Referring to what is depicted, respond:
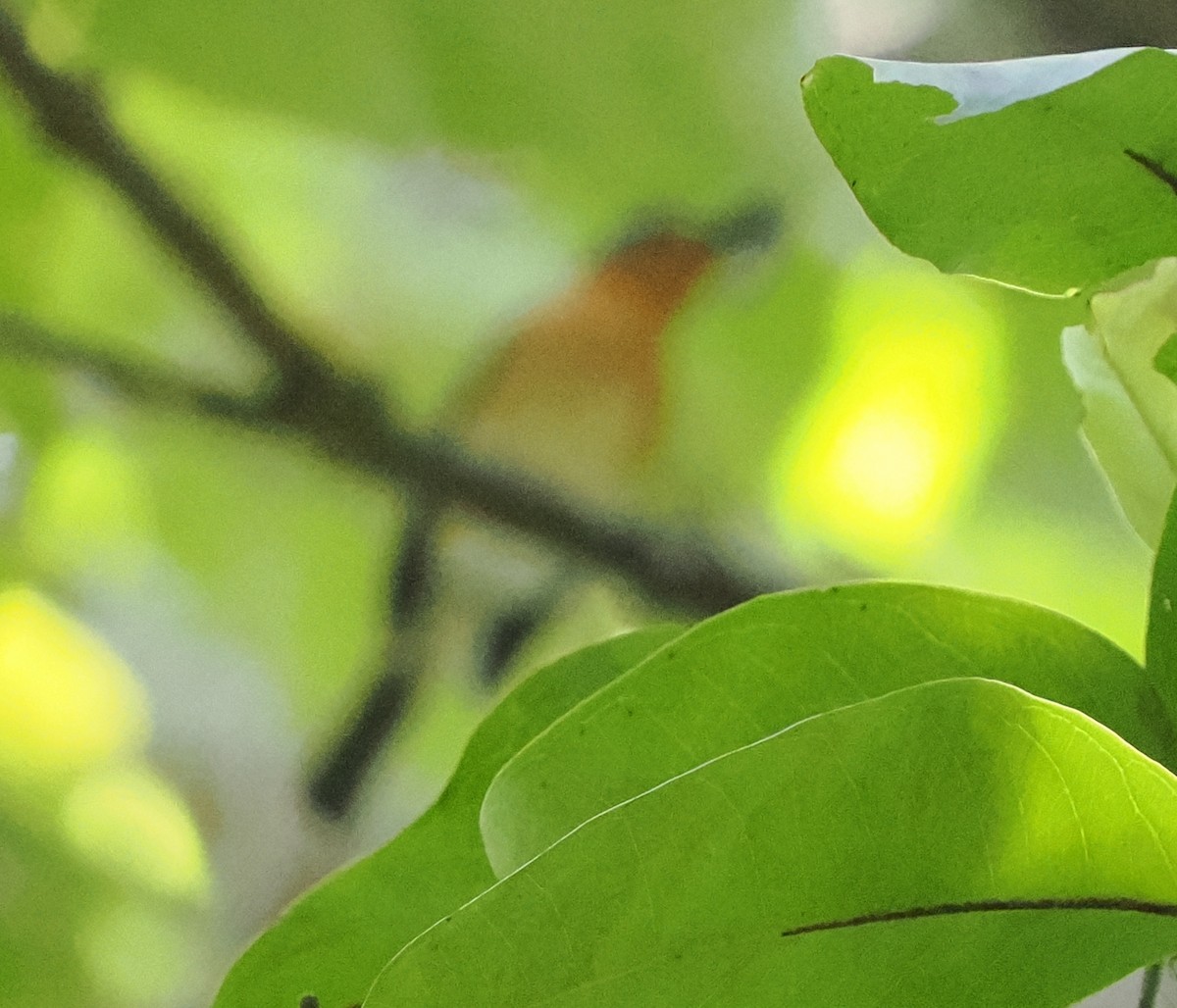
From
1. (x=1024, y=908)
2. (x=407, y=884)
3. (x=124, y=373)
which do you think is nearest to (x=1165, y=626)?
(x=1024, y=908)

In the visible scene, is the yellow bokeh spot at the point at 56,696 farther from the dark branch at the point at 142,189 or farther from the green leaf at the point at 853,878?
the green leaf at the point at 853,878

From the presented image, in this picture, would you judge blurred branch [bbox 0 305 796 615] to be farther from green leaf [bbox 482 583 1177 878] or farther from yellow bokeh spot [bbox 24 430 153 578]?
green leaf [bbox 482 583 1177 878]

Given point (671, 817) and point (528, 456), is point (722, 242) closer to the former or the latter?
point (528, 456)

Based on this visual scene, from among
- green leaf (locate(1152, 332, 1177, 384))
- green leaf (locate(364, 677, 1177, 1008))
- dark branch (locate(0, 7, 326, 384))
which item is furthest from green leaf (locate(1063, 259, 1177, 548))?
dark branch (locate(0, 7, 326, 384))

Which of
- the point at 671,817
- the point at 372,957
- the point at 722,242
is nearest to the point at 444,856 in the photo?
the point at 372,957

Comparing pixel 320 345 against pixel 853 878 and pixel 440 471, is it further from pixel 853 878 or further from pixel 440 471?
pixel 853 878

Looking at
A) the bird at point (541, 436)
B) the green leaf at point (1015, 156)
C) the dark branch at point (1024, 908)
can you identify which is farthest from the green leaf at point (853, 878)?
the bird at point (541, 436)
